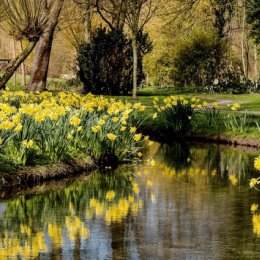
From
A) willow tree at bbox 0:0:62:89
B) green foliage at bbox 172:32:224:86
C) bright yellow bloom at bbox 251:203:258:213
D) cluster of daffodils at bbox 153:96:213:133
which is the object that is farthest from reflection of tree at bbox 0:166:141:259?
green foliage at bbox 172:32:224:86

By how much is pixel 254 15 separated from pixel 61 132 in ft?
98.1

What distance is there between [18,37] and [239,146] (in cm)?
619

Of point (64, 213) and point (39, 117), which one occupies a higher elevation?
point (39, 117)

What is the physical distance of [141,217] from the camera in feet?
37.6

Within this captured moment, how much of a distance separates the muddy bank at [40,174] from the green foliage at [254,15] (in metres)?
29.1

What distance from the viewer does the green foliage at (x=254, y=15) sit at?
4438 centimetres

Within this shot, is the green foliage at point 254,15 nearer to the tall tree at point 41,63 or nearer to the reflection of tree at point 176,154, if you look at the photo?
the tall tree at point 41,63

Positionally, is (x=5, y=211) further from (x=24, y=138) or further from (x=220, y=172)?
(x=220, y=172)

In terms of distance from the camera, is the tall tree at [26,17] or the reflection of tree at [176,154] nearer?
the tall tree at [26,17]

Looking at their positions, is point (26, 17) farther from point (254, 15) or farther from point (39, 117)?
point (254, 15)

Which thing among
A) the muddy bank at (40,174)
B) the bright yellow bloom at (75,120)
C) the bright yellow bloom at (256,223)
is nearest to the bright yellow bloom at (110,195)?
the muddy bank at (40,174)

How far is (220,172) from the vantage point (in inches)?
647

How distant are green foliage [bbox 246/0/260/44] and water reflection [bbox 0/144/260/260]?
28.3 m

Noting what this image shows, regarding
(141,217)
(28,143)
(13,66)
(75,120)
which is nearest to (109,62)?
(13,66)
